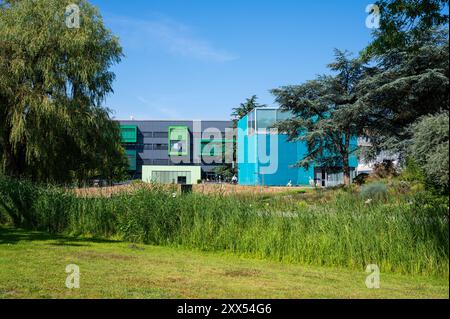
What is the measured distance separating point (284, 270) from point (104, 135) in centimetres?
1616

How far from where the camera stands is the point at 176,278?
7.10 meters

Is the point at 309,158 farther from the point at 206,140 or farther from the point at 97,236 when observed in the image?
the point at 206,140

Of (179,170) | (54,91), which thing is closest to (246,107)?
(179,170)

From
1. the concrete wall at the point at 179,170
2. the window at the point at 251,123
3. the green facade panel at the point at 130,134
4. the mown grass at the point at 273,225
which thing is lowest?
the mown grass at the point at 273,225

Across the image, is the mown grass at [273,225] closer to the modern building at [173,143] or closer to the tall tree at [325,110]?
the tall tree at [325,110]

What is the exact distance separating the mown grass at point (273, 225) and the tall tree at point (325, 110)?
57.2ft

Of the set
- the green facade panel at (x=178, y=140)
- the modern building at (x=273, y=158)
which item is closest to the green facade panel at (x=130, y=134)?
the green facade panel at (x=178, y=140)

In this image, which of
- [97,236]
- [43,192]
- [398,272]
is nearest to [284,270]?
[398,272]

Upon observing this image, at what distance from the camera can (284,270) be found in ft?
27.0

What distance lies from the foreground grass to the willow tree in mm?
11394

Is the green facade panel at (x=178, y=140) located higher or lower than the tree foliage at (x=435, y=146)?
higher

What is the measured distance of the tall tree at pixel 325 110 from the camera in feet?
96.7

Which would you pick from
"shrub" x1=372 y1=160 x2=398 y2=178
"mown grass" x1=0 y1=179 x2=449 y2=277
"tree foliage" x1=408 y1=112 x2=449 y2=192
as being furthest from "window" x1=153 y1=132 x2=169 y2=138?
"tree foliage" x1=408 y1=112 x2=449 y2=192

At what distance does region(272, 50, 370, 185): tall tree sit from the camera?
2947 centimetres
